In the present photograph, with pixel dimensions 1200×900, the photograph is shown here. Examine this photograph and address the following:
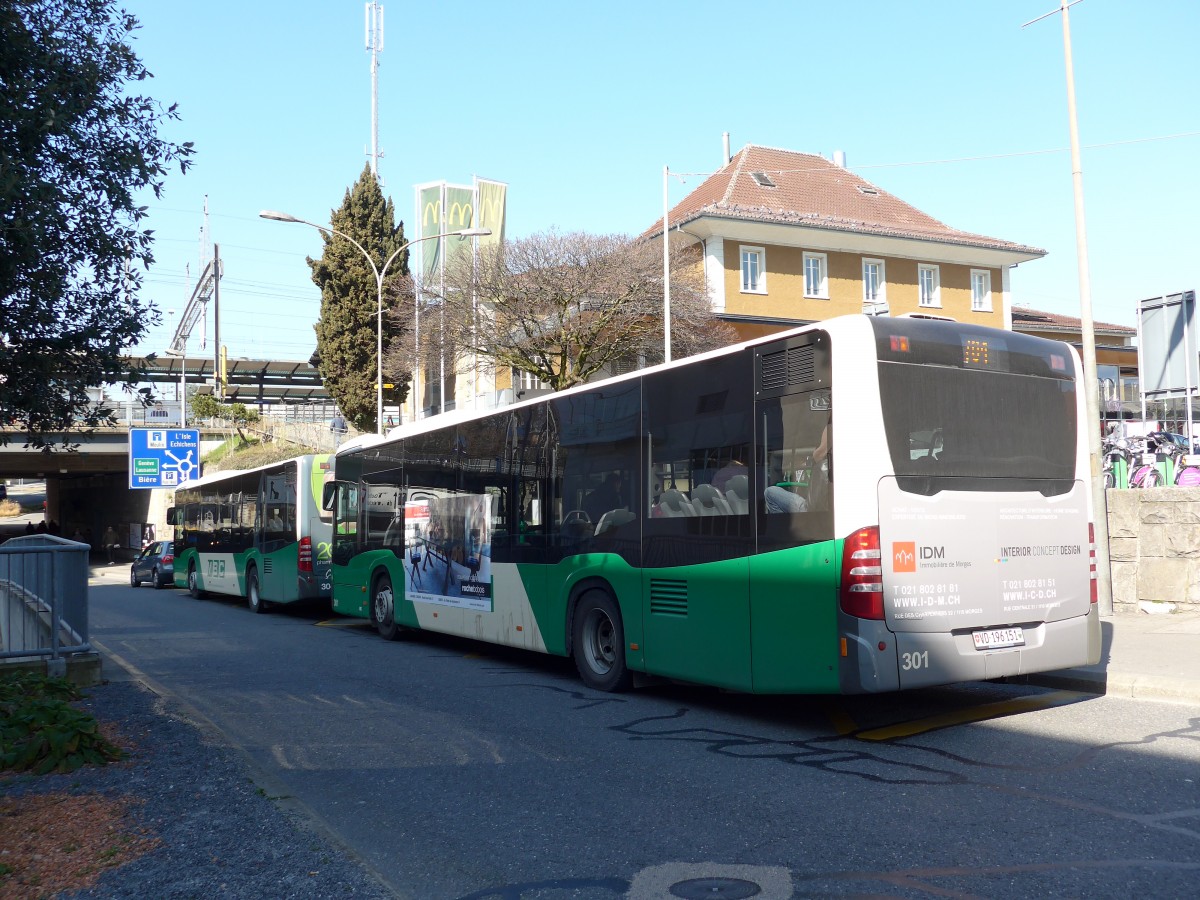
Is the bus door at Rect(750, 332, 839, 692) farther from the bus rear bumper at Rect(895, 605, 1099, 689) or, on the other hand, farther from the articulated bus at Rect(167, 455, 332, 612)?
the articulated bus at Rect(167, 455, 332, 612)

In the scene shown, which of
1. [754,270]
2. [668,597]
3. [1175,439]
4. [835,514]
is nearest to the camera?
[835,514]

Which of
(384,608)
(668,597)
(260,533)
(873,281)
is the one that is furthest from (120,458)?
(668,597)

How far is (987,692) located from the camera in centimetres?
1008

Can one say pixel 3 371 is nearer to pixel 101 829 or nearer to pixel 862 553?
pixel 101 829

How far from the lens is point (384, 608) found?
53.5 ft

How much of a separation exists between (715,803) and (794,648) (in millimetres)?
1994

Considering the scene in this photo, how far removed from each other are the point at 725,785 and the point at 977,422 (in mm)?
3496

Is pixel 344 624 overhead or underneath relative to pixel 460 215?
underneath

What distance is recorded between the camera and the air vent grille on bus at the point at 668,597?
9352 mm

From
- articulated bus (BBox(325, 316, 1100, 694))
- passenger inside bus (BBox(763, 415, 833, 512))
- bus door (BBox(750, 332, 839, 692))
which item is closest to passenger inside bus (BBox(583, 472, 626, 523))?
articulated bus (BBox(325, 316, 1100, 694))

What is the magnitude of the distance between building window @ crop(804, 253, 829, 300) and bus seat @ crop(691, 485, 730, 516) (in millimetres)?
29757

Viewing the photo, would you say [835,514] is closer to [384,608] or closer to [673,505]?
[673,505]

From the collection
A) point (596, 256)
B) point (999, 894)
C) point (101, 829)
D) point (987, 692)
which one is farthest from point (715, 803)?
point (596, 256)

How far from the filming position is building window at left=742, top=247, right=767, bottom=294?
36.4 meters
